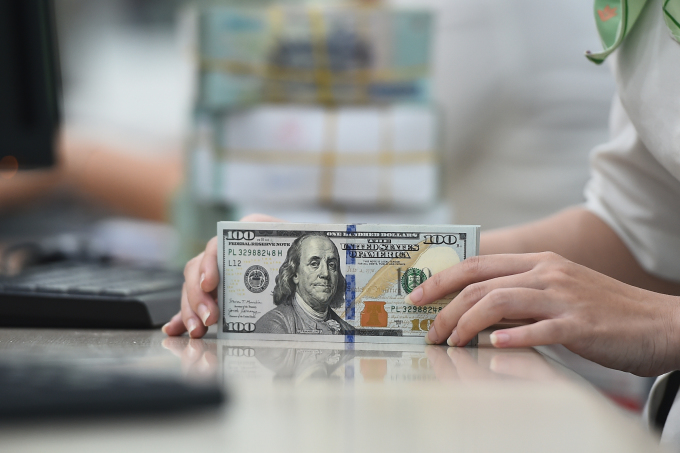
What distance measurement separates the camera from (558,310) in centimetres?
57

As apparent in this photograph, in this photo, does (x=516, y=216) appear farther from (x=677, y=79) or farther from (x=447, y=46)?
(x=677, y=79)

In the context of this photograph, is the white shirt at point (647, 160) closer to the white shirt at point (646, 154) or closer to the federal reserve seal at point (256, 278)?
the white shirt at point (646, 154)

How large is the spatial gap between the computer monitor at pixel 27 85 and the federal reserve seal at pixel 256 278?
638 mm

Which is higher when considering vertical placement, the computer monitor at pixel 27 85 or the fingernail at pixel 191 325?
the computer monitor at pixel 27 85

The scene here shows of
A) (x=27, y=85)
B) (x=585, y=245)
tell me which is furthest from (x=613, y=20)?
(x=27, y=85)

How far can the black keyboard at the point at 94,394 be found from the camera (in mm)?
299

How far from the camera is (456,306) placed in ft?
1.98

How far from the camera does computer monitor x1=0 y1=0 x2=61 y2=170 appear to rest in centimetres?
108

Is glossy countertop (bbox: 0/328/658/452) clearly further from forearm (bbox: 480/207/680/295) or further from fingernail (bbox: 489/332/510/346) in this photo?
forearm (bbox: 480/207/680/295)

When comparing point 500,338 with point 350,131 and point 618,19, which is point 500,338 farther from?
point 350,131

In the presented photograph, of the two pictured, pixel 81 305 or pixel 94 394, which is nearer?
→ pixel 94 394

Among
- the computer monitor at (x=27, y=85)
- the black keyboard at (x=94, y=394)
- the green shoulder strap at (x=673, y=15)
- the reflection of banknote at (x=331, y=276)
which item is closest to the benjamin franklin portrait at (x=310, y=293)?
the reflection of banknote at (x=331, y=276)

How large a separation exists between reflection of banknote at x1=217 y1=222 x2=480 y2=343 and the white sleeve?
0.37m

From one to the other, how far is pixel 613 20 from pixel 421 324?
0.42 meters
